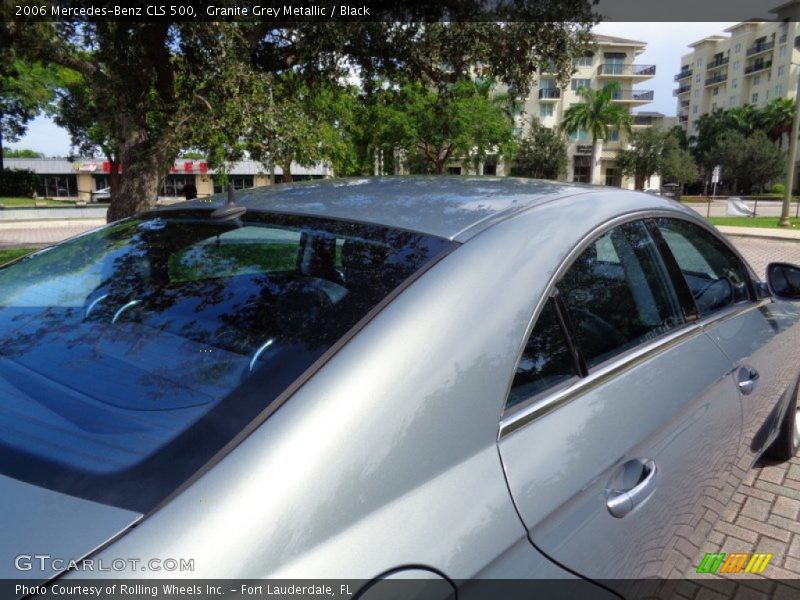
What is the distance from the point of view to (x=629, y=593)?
1516 mm

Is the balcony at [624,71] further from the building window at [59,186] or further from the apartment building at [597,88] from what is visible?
the building window at [59,186]

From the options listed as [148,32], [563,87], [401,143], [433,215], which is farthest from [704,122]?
[433,215]

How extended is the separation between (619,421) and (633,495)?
185 mm

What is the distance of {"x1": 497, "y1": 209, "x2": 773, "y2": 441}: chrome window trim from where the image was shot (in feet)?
4.56

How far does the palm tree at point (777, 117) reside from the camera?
7300 cm

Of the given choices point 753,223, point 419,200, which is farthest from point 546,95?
point 419,200

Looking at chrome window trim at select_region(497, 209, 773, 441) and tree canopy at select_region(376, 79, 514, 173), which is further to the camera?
tree canopy at select_region(376, 79, 514, 173)

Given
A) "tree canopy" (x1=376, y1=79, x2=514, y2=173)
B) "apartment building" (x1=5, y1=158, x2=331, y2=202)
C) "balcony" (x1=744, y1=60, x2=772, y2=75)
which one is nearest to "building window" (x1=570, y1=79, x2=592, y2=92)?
"balcony" (x1=744, y1=60, x2=772, y2=75)

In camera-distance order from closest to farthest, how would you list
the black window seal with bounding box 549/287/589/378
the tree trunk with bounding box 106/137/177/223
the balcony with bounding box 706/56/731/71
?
the black window seal with bounding box 549/287/589/378 < the tree trunk with bounding box 106/137/177/223 < the balcony with bounding box 706/56/731/71

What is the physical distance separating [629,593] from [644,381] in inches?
22.6

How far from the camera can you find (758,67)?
83000 millimetres

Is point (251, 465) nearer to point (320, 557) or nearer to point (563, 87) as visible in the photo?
point (320, 557)

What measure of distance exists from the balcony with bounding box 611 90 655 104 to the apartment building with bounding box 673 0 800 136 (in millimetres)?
15765

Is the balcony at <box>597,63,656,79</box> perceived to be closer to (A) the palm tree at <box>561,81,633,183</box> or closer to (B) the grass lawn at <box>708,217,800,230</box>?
(A) the palm tree at <box>561,81,633,183</box>
